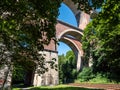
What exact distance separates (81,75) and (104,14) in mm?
27219

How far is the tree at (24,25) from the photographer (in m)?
4.62

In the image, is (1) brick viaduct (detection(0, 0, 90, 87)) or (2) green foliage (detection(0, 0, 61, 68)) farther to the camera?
(1) brick viaduct (detection(0, 0, 90, 87))

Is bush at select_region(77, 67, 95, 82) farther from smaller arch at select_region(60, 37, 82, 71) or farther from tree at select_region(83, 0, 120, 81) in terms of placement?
smaller arch at select_region(60, 37, 82, 71)

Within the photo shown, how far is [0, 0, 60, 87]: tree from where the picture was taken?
182 inches

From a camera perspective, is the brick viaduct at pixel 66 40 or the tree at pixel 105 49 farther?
the brick viaduct at pixel 66 40

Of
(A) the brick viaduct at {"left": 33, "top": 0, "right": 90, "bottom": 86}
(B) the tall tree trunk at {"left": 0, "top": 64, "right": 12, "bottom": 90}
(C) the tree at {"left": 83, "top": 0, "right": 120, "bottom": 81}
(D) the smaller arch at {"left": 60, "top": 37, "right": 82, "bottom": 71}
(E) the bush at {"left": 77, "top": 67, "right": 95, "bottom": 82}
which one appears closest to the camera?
(B) the tall tree trunk at {"left": 0, "top": 64, "right": 12, "bottom": 90}

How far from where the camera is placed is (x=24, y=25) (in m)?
5.22

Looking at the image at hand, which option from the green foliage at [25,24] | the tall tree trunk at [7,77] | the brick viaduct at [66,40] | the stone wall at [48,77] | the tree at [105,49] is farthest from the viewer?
the brick viaduct at [66,40]

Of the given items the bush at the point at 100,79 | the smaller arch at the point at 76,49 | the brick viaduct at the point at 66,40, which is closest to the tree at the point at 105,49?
the bush at the point at 100,79

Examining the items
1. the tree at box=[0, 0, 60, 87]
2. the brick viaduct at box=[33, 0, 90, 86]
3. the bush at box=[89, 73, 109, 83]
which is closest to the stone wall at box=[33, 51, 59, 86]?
the brick viaduct at box=[33, 0, 90, 86]

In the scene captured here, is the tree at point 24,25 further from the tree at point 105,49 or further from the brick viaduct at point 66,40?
the brick viaduct at point 66,40

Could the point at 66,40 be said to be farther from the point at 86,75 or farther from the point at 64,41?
the point at 86,75

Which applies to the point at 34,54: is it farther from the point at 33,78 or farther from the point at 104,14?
the point at 33,78

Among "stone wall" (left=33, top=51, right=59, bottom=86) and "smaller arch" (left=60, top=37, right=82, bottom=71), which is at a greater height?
"smaller arch" (left=60, top=37, right=82, bottom=71)
